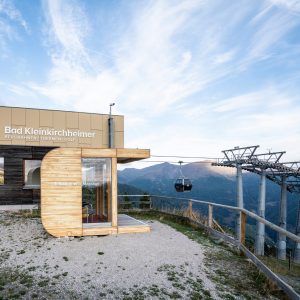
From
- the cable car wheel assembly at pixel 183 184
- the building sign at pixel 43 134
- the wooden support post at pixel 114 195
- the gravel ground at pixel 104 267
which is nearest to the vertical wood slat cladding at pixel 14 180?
the building sign at pixel 43 134

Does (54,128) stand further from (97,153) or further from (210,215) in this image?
(210,215)

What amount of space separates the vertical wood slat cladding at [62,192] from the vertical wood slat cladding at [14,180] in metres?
9.71

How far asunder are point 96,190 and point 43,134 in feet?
33.4

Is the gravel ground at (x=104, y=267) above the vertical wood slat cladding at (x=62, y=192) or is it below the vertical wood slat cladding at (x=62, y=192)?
below

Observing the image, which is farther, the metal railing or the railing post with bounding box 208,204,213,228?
the railing post with bounding box 208,204,213,228

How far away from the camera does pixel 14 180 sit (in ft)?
63.4

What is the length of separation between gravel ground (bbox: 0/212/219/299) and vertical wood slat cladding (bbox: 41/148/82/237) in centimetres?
49

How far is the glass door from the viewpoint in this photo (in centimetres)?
1118

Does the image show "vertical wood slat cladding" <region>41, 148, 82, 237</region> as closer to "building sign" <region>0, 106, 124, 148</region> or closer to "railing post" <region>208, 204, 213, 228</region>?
"railing post" <region>208, 204, 213, 228</region>

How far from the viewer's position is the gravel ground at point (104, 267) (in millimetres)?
6031

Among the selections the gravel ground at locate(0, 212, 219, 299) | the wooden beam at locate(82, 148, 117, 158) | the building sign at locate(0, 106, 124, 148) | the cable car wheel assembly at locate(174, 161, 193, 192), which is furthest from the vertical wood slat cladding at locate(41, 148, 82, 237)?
the building sign at locate(0, 106, 124, 148)

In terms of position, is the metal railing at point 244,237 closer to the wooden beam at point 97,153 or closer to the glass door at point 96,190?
the glass door at point 96,190

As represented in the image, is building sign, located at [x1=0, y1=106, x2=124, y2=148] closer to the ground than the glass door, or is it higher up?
higher up

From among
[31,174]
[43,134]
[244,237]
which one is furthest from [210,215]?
[43,134]
